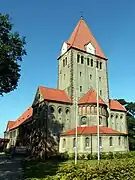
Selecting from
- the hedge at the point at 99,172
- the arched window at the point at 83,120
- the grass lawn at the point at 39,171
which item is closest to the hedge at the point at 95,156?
the arched window at the point at 83,120

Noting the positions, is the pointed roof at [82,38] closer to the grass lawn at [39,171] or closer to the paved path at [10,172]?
the grass lawn at [39,171]

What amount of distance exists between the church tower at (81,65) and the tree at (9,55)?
19831 millimetres

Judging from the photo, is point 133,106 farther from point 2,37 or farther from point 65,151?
point 2,37

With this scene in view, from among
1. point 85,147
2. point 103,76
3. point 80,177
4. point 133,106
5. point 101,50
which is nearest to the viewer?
point 80,177

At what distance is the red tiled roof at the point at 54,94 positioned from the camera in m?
43.5

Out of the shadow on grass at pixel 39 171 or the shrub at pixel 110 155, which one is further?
the shrub at pixel 110 155

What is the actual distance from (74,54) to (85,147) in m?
20.0

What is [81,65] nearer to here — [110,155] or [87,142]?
[87,142]

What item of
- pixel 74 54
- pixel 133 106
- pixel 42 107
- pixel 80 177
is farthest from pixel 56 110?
pixel 133 106

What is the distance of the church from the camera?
39.7 meters

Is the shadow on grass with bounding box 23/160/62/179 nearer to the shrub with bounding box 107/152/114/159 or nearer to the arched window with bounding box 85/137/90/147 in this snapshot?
the arched window with bounding box 85/137/90/147

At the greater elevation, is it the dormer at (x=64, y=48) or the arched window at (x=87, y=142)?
the dormer at (x=64, y=48)

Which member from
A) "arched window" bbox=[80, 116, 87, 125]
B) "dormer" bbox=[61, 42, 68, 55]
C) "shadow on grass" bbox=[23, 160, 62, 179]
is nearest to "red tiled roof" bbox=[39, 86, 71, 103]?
"arched window" bbox=[80, 116, 87, 125]

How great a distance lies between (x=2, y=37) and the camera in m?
25.1
